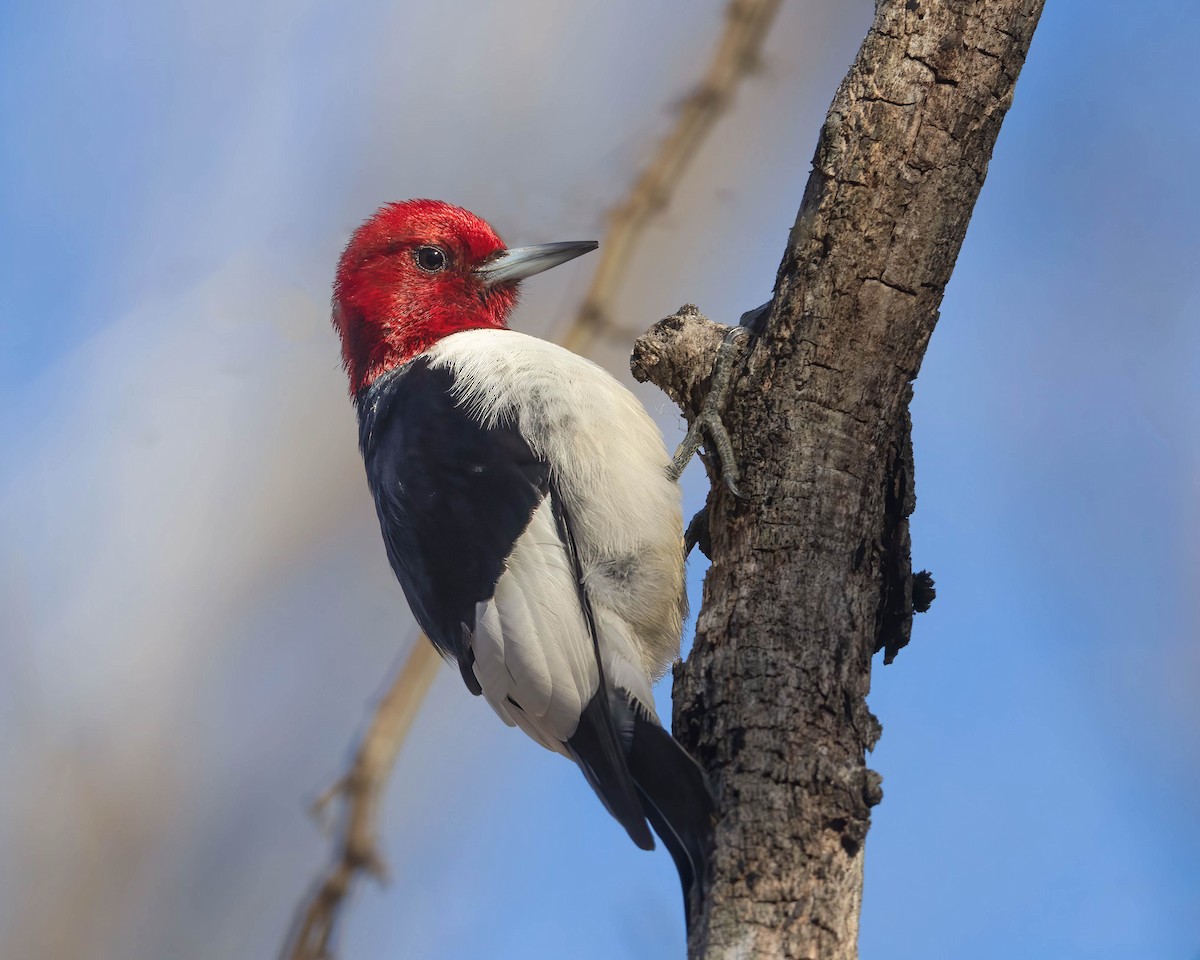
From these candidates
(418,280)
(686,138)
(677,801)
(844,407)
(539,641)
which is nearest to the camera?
(677,801)

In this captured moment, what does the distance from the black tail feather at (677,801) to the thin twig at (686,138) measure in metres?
1.46

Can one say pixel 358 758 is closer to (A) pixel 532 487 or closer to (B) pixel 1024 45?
(A) pixel 532 487

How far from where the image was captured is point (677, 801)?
2.31 metres

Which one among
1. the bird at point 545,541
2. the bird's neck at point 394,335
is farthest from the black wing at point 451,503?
the bird's neck at point 394,335

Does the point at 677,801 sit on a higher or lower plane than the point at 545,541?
lower

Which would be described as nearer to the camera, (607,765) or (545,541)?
(607,765)

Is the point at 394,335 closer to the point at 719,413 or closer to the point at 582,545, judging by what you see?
the point at 582,545

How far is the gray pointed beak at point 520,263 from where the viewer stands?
3.78m

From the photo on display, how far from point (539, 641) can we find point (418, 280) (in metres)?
1.53

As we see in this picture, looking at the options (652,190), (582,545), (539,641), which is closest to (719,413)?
(582,545)

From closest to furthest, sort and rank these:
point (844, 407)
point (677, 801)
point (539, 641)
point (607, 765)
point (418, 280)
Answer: point (677, 801), point (844, 407), point (607, 765), point (539, 641), point (418, 280)

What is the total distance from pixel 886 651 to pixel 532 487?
914 mm

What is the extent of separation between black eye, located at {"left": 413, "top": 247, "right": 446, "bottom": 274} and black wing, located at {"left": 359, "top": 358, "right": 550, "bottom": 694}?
0.79 metres

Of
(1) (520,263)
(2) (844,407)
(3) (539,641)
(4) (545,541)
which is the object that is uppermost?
(1) (520,263)
